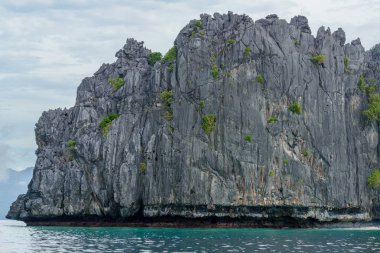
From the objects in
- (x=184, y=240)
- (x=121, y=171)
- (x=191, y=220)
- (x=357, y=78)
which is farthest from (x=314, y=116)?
(x=184, y=240)

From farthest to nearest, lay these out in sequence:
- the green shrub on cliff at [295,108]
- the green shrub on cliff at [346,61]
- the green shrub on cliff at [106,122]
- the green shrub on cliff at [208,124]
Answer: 1. the green shrub on cliff at [346,61]
2. the green shrub on cliff at [106,122]
3. the green shrub on cliff at [295,108]
4. the green shrub on cliff at [208,124]

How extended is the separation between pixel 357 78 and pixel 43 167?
5490 cm

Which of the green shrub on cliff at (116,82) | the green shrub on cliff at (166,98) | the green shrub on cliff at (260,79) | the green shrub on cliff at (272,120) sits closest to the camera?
the green shrub on cliff at (272,120)

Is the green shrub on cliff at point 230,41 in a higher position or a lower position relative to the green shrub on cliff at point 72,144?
higher

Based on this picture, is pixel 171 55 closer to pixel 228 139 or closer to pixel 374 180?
pixel 228 139

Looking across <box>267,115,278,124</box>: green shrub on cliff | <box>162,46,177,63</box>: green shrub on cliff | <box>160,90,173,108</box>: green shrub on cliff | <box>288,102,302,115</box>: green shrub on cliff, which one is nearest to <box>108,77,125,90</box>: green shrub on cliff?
<box>162,46,177,63</box>: green shrub on cliff

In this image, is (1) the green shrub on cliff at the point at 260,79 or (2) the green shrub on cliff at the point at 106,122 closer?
(1) the green shrub on cliff at the point at 260,79

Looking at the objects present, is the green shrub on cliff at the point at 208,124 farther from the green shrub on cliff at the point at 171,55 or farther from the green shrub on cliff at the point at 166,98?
the green shrub on cliff at the point at 171,55

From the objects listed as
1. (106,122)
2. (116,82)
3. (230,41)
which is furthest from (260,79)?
(116,82)

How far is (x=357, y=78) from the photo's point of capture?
101188 mm

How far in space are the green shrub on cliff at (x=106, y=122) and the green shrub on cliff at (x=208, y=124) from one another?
Answer: 16.3 m

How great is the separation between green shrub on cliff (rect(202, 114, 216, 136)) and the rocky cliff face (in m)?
0.16

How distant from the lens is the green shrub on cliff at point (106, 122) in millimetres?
97812

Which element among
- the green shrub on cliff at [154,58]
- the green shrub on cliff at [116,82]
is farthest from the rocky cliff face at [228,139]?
the green shrub on cliff at [154,58]
